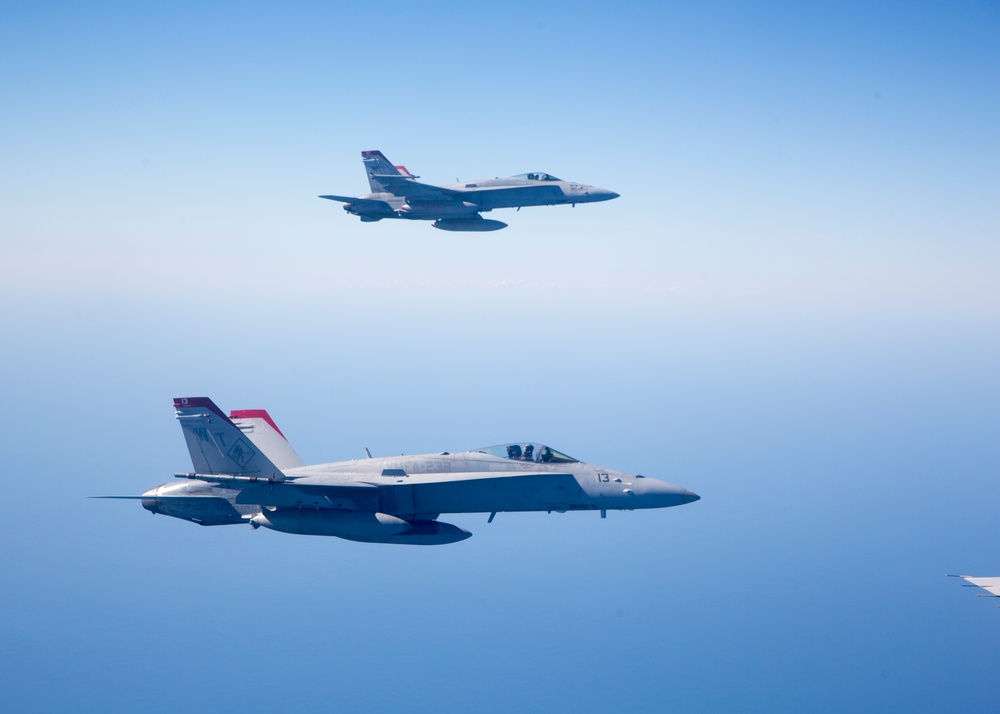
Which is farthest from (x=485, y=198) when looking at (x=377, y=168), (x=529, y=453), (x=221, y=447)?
(x=221, y=447)

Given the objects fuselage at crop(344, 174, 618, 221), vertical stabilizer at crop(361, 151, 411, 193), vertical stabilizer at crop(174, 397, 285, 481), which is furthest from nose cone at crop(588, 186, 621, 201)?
vertical stabilizer at crop(174, 397, 285, 481)

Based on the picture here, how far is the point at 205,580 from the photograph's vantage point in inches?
5684

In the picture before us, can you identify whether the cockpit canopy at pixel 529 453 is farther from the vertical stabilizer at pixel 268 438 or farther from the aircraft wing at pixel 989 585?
the aircraft wing at pixel 989 585

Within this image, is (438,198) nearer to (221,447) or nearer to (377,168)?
(377,168)

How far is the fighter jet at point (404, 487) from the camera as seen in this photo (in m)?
24.1

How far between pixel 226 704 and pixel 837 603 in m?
121

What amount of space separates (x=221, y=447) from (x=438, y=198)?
54.0ft

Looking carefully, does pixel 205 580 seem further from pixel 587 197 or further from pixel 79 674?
pixel 587 197

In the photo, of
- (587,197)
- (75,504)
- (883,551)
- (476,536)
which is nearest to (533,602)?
(476,536)

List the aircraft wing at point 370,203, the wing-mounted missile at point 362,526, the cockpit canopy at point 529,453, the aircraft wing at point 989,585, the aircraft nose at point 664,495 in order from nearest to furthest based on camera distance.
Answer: the aircraft nose at point 664,495, the wing-mounted missile at point 362,526, the cockpit canopy at point 529,453, the aircraft wing at point 370,203, the aircraft wing at point 989,585

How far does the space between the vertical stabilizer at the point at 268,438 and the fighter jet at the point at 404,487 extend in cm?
383

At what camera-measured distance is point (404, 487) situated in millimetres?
24812

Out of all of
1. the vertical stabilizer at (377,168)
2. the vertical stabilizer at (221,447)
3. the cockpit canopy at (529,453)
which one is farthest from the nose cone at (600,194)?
the vertical stabilizer at (221,447)

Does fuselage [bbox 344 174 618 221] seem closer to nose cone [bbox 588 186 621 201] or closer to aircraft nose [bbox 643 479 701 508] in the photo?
nose cone [bbox 588 186 621 201]
